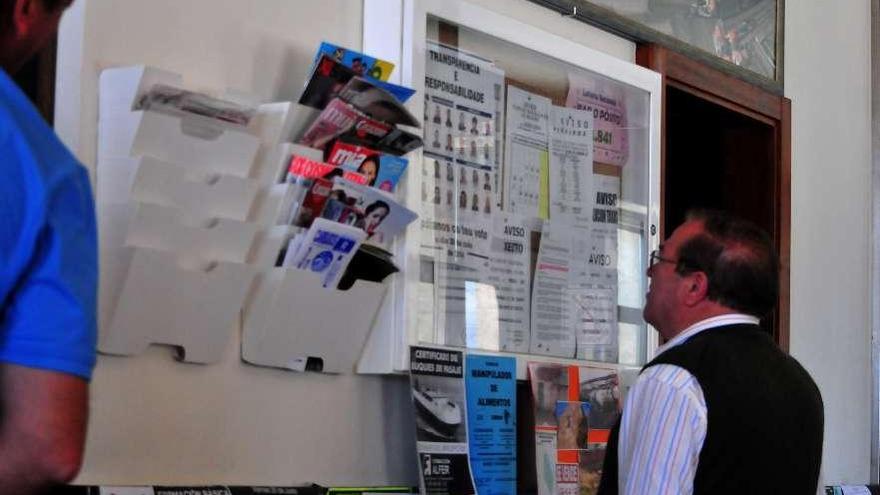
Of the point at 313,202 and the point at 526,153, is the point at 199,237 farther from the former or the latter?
the point at 526,153

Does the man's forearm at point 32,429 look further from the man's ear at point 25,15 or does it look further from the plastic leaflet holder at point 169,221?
the plastic leaflet holder at point 169,221

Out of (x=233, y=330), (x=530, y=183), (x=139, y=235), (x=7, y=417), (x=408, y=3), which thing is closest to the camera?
(x=7, y=417)

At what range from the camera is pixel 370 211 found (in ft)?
8.72

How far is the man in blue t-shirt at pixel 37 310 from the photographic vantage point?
1.21 metres

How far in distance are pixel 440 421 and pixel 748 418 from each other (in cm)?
62

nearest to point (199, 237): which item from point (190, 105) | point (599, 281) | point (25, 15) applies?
point (190, 105)

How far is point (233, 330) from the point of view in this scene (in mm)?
2523

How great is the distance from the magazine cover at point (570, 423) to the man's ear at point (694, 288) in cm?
45

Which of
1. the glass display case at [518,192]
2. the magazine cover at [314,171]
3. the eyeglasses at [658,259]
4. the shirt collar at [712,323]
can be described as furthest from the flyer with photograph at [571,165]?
the magazine cover at [314,171]

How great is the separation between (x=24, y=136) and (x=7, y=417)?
0.81ft

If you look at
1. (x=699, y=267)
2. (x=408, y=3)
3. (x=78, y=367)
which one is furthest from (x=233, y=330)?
(x=78, y=367)

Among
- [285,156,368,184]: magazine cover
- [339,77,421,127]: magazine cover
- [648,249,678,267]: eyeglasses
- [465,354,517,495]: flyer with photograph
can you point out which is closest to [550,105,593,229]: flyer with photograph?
[648,249,678,267]: eyeglasses

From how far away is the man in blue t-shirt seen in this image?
1.21 metres

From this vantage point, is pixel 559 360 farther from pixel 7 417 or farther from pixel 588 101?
pixel 7 417
